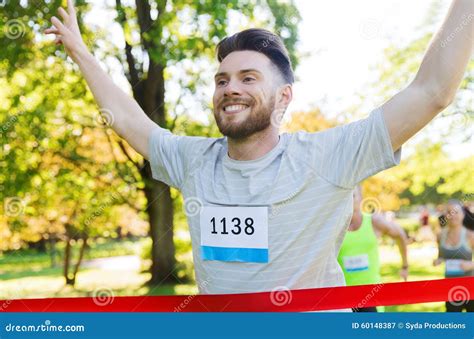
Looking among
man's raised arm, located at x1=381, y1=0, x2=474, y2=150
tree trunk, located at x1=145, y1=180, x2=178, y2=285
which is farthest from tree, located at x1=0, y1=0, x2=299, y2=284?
man's raised arm, located at x1=381, y1=0, x2=474, y2=150

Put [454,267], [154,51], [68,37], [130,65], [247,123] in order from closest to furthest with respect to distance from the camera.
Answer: [247,123] → [68,37] → [454,267] → [154,51] → [130,65]

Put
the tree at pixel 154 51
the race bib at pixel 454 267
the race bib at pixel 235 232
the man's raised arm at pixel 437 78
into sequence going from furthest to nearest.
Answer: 1. the tree at pixel 154 51
2. the race bib at pixel 454 267
3. the race bib at pixel 235 232
4. the man's raised arm at pixel 437 78

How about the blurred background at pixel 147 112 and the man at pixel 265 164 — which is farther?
the blurred background at pixel 147 112

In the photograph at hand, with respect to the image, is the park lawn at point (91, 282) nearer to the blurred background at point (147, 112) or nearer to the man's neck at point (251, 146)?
the blurred background at point (147, 112)

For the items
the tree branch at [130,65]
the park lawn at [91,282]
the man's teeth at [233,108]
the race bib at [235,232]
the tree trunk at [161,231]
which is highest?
the tree branch at [130,65]

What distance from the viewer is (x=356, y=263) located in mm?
3375

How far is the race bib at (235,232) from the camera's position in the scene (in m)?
1.77

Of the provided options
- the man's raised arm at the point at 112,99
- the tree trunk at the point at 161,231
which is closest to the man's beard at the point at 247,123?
the man's raised arm at the point at 112,99

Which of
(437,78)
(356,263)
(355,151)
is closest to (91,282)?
(356,263)

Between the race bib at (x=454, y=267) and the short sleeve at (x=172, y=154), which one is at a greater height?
the short sleeve at (x=172, y=154)

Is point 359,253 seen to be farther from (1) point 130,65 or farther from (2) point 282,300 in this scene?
(1) point 130,65

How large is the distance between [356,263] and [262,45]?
6.11 feet

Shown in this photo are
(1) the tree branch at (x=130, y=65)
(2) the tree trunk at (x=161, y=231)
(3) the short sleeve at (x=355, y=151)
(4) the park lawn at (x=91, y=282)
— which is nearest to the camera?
(3) the short sleeve at (x=355, y=151)

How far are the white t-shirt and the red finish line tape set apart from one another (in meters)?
0.13
